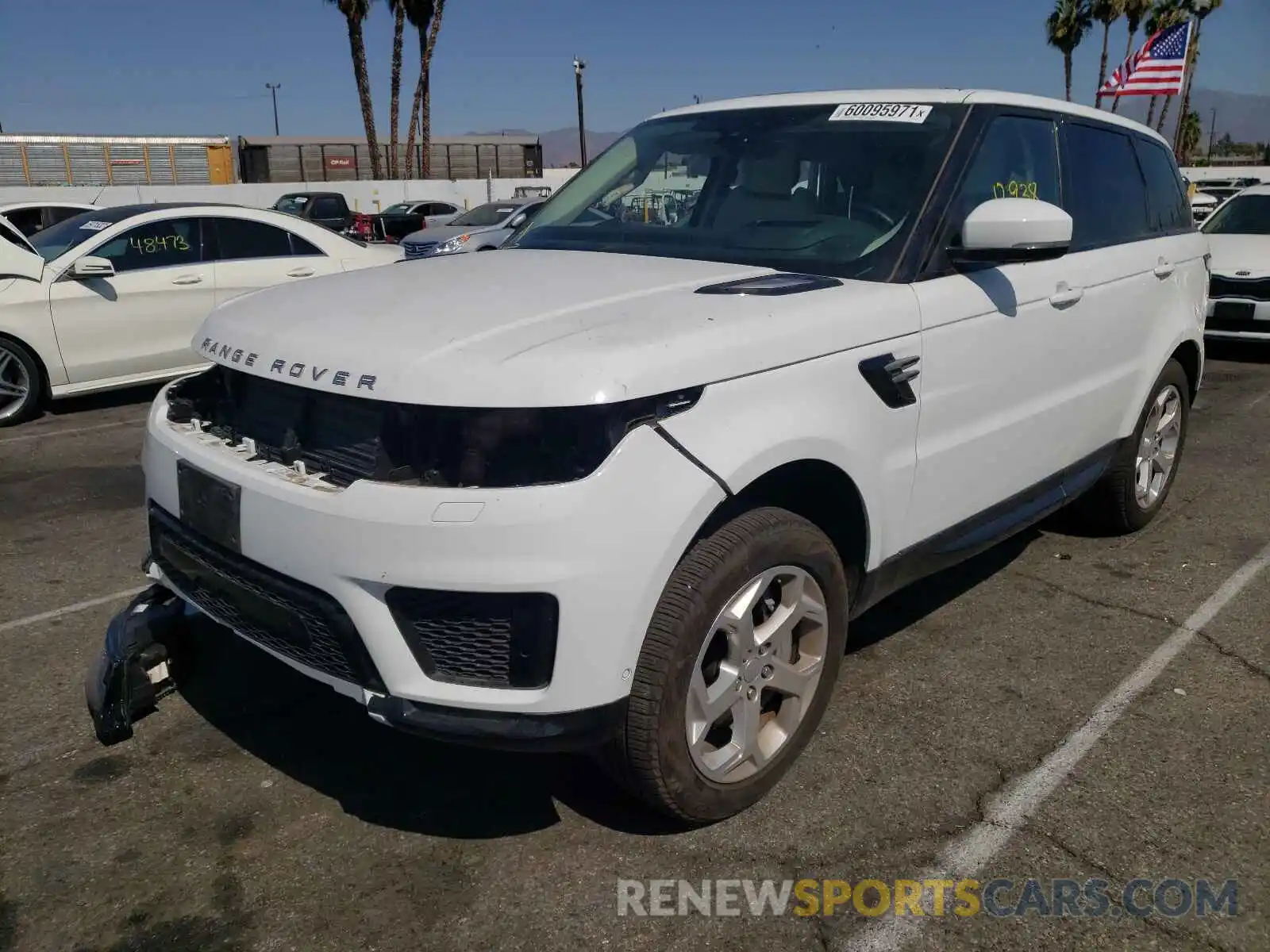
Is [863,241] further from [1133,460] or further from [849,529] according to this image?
[1133,460]

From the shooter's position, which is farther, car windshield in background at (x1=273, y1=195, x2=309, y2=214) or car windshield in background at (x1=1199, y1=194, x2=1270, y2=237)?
car windshield in background at (x1=273, y1=195, x2=309, y2=214)

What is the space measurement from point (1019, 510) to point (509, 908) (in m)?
2.31

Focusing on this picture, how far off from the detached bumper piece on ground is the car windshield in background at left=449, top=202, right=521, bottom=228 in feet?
49.7

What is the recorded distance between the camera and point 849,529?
9.71ft

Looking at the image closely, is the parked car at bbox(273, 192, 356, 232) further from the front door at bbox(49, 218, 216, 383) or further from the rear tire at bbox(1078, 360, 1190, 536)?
the rear tire at bbox(1078, 360, 1190, 536)

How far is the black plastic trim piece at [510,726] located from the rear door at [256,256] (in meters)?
6.86

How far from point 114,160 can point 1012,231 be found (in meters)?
42.8

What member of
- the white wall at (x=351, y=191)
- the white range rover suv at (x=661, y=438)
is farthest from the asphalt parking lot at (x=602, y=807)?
the white wall at (x=351, y=191)

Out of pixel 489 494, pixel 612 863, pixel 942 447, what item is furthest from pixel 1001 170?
pixel 612 863

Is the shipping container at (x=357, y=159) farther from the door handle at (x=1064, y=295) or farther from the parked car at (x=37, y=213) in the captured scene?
the door handle at (x=1064, y=295)

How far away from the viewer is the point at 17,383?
7.65m

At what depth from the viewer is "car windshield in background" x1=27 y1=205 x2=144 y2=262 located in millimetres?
8117

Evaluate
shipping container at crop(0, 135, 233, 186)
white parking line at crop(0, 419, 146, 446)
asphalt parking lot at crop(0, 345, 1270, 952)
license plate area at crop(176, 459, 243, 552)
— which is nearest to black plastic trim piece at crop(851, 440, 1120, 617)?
asphalt parking lot at crop(0, 345, 1270, 952)

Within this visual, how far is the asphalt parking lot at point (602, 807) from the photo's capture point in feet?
7.88
